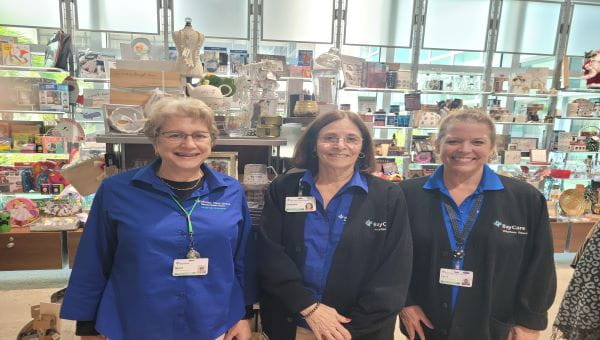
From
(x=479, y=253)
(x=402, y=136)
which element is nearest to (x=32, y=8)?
(x=402, y=136)

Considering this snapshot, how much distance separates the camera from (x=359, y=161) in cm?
170

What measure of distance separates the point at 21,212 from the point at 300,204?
3309 mm

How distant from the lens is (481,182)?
1.60 m

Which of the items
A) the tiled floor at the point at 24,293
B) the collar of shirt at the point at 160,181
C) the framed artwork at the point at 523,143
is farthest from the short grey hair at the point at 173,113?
the framed artwork at the point at 523,143

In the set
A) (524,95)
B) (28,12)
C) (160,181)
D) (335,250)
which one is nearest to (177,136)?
(160,181)

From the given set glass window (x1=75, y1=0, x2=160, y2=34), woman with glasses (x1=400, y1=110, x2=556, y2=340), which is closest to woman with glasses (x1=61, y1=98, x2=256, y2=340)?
woman with glasses (x1=400, y1=110, x2=556, y2=340)

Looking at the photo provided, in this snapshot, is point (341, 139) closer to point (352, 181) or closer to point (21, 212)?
point (352, 181)

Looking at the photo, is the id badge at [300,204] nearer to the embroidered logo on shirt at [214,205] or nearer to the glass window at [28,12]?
the embroidered logo on shirt at [214,205]

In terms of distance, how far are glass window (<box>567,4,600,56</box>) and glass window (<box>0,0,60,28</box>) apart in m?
6.69

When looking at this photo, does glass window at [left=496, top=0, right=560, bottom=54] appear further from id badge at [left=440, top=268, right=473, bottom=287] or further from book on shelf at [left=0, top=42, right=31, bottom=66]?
book on shelf at [left=0, top=42, right=31, bottom=66]

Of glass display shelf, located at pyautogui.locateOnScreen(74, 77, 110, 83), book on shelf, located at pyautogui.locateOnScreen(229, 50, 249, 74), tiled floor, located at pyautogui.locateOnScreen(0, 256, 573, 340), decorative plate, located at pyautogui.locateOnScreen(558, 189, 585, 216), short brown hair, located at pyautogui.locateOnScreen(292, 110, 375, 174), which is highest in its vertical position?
book on shelf, located at pyautogui.locateOnScreen(229, 50, 249, 74)

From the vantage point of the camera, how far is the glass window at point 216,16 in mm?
4668

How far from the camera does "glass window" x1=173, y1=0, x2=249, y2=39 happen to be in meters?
4.67

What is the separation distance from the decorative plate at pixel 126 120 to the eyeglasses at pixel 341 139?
37.6 inches
